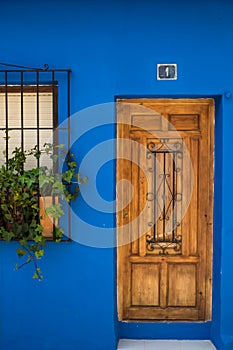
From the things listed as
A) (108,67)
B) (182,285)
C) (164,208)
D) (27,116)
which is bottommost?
(182,285)

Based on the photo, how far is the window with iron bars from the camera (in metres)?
4.26

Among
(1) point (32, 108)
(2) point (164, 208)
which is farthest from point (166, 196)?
(1) point (32, 108)

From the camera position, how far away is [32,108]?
14.5 ft

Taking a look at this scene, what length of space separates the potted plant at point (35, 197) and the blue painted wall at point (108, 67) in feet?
0.57

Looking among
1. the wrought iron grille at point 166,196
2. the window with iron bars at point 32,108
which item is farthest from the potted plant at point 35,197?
the wrought iron grille at point 166,196

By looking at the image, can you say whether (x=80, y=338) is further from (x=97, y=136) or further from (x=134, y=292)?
(x=97, y=136)

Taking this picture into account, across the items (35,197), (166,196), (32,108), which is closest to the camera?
(35,197)

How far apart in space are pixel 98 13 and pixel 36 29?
1.76 ft

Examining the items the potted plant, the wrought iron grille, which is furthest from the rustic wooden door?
the potted plant

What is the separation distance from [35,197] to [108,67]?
124cm

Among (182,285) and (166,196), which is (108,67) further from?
(182,285)

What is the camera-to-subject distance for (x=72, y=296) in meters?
4.35

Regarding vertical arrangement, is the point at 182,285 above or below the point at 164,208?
below

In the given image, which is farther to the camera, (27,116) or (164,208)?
(164,208)
